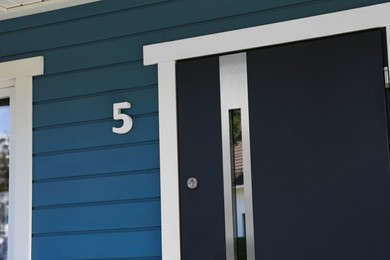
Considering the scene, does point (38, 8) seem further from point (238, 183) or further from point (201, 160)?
point (238, 183)

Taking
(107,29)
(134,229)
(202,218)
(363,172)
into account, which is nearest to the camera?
(363,172)

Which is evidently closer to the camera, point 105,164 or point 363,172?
point 363,172

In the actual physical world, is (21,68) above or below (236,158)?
above

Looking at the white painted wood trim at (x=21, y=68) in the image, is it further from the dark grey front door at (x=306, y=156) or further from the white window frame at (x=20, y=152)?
the dark grey front door at (x=306, y=156)

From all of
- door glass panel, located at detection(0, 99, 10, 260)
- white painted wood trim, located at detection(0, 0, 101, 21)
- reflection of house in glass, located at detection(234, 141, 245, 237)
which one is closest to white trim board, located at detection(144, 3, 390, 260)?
reflection of house in glass, located at detection(234, 141, 245, 237)

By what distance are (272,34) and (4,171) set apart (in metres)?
1.69

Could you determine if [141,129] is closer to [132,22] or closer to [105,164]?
[105,164]

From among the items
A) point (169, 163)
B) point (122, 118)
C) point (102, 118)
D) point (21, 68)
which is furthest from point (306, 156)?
point (21, 68)

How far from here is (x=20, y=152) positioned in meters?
3.59

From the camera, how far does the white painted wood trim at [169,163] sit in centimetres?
311

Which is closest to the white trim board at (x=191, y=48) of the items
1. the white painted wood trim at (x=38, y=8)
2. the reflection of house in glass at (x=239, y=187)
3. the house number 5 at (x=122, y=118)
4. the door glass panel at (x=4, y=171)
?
the house number 5 at (x=122, y=118)

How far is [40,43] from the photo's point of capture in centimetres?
366

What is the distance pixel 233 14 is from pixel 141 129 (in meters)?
0.71

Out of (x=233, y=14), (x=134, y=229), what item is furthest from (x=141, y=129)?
(x=233, y=14)
